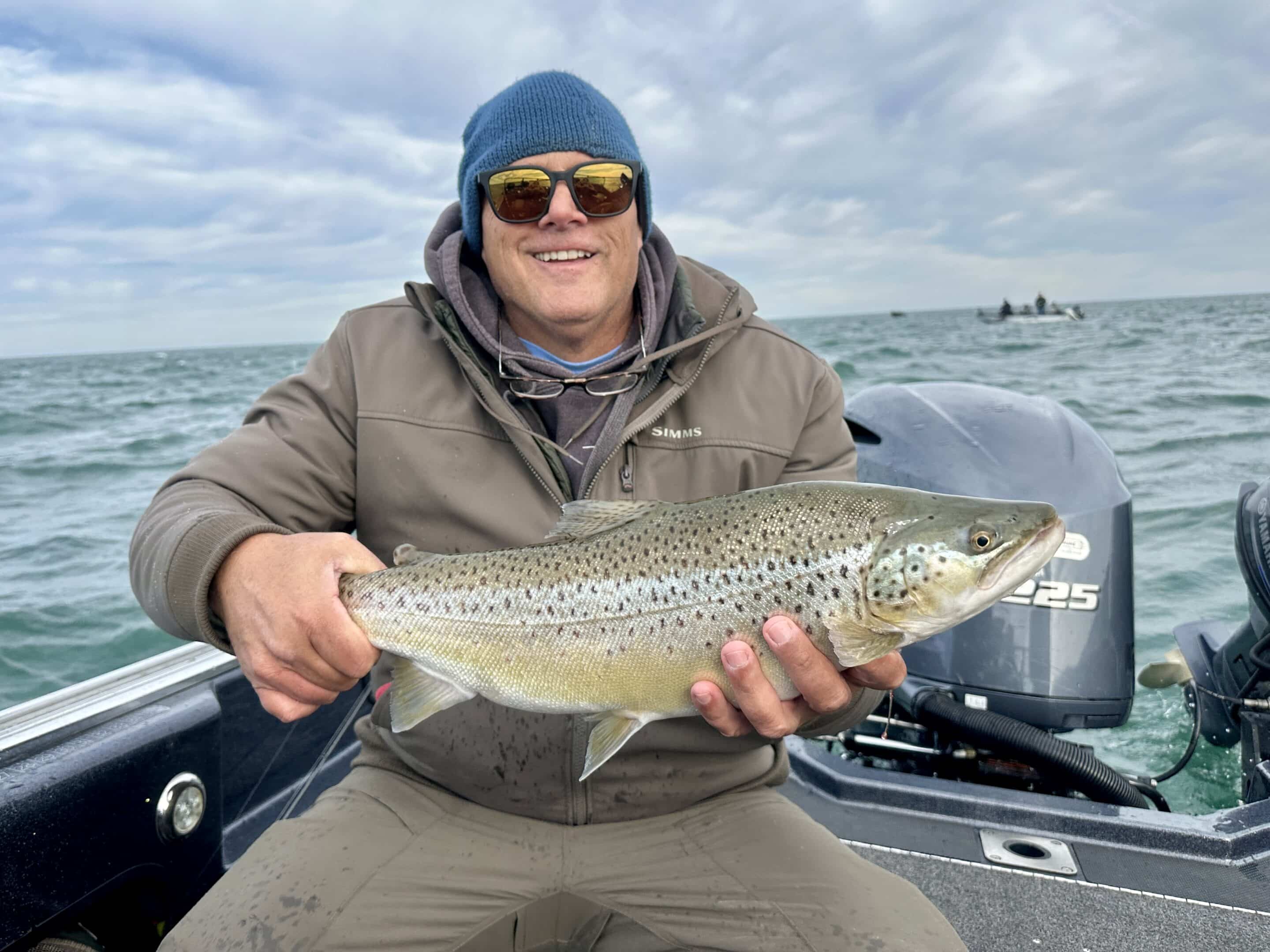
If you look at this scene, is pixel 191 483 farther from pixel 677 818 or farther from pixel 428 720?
pixel 677 818

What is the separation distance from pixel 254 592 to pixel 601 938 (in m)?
1.50

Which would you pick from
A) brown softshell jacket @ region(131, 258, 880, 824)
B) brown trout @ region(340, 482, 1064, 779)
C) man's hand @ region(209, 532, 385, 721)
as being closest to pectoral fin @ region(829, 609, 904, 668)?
brown trout @ region(340, 482, 1064, 779)

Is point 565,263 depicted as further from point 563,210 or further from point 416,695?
point 416,695

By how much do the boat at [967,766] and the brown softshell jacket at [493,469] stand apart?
0.67 meters

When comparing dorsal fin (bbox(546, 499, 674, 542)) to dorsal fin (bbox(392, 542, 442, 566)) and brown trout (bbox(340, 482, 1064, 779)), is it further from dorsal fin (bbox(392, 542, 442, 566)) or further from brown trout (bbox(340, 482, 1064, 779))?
dorsal fin (bbox(392, 542, 442, 566))

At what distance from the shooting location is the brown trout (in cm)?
233

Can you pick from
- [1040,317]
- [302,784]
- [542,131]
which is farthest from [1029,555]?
[1040,317]

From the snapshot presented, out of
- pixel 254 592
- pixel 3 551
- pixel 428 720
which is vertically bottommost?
pixel 3 551

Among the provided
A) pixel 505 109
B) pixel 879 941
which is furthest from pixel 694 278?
pixel 879 941

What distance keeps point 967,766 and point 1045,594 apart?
84 cm

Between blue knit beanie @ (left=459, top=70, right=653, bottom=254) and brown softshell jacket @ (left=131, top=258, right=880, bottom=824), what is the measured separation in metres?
Answer: 0.50

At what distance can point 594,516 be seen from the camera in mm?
2629

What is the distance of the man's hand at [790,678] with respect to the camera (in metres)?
2.31

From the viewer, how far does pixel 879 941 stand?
2309mm
